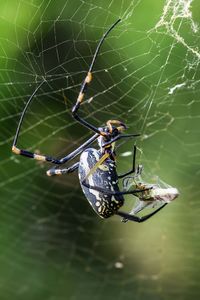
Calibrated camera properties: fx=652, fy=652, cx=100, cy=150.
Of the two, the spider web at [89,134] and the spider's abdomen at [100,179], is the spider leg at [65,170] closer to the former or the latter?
the spider's abdomen at [100,179]

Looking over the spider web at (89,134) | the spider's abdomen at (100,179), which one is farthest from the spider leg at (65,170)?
the spider web at (89,134)

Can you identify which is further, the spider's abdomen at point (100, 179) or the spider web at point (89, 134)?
the spider web at point (89, 134)

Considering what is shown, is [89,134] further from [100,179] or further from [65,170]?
[100,179]

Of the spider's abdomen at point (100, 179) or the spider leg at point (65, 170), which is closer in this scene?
the spider's abdomen at point (100, 179)


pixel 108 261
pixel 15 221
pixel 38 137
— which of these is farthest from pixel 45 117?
pixel 108 261

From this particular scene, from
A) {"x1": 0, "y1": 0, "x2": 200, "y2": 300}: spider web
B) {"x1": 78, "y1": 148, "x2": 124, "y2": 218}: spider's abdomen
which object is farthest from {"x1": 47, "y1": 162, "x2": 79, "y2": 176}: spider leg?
{"x1": 0, "y1": 0, "x2": 200, "y2": 300}: spider web

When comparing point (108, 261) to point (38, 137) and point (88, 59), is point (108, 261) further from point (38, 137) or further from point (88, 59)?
point (88, 59)

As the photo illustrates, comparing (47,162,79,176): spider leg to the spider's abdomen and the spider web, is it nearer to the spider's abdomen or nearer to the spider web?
the spider's abdomen
